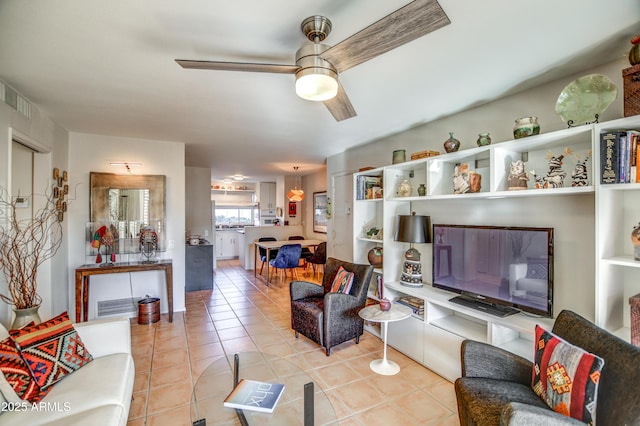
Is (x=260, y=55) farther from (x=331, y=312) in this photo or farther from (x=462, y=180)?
(x=331, y=312)

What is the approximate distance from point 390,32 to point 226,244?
8.77m

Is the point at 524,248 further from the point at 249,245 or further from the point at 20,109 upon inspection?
the point at 249,245

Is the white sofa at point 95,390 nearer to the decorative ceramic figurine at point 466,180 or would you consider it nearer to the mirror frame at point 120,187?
the mirror frame at point 120,187

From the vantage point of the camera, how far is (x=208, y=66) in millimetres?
1424

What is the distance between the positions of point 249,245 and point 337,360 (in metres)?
4.88

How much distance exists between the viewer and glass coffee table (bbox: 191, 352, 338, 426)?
165 centimetres

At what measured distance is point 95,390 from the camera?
5.53 ft

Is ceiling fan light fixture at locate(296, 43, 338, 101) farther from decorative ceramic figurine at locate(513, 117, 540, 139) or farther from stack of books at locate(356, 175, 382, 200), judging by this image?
stack of books at locate(356, 175, 382, 200)

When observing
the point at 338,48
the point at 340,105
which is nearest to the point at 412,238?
the point at 340,105

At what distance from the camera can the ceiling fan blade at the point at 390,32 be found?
1.11m

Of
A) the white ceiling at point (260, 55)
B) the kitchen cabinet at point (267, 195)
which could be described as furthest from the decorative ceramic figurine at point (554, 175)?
the kitchen cabinet at point (267, 195)

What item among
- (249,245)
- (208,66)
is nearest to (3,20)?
(208,66)

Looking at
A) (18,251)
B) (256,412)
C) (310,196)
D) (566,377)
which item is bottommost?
(256,412)

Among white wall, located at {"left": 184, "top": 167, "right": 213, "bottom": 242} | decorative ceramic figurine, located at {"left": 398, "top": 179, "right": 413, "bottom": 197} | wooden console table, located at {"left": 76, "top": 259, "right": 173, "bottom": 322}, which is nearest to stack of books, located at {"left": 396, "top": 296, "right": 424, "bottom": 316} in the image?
decorative ceramic figurine, located at {"left": 398, "top": 179, "right": 413, "bottom": 197}
